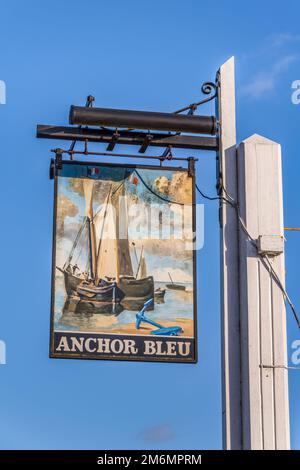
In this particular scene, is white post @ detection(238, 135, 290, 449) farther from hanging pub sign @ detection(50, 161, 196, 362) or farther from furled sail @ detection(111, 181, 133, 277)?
furled sail @ detection(111, 181, 133, 277)

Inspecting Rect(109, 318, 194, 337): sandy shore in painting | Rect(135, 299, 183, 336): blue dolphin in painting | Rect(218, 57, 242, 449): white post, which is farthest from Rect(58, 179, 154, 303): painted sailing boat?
Rect(218, 57, 242, 449): white post

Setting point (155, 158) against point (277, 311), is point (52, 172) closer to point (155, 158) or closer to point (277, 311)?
point (155, 158)

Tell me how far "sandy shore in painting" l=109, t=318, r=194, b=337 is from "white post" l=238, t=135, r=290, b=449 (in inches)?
23.7

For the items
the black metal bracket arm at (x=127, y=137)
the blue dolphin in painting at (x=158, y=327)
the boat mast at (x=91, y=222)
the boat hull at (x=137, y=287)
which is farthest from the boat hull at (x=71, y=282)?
the black metal bracket arm at (x=127, y=137)

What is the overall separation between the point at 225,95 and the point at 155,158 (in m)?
1.09

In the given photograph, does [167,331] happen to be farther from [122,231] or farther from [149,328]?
[122,231]

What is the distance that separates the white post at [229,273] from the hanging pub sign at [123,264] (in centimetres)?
38

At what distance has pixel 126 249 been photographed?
18.1 meters

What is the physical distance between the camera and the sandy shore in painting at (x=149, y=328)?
1791 centimetres

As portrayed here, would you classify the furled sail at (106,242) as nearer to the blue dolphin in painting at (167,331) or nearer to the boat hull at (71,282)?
the boat hull at (71,282)

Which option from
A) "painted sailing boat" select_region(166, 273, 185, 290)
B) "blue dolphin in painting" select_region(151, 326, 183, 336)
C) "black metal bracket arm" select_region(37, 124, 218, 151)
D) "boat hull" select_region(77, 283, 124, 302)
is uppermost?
"black metal bracket arm" select_region(37, 124, 218, 151)

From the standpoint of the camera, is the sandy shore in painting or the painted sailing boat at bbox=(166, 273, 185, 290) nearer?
the sandy shore in painting

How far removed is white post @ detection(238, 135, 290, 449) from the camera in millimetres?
17797
